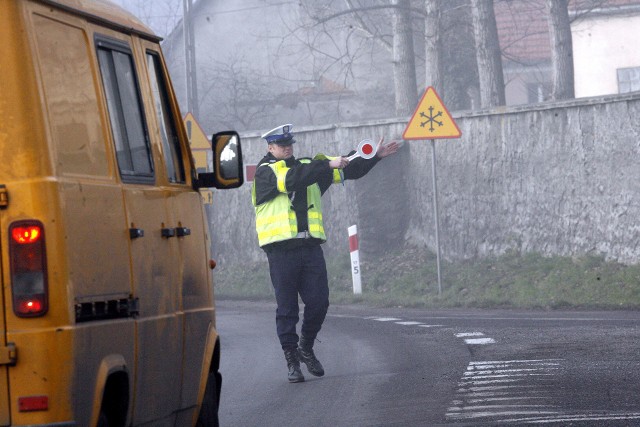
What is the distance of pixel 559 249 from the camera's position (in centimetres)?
2170

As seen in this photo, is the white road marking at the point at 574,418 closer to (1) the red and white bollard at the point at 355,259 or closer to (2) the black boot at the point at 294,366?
(2) the black boot at the point at 294,366

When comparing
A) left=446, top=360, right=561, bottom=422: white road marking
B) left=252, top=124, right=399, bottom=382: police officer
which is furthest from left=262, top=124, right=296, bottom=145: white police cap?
left=446, top=360, right=561, bottom=422: white road marking

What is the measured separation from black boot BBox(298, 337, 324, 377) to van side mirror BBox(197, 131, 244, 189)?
14.2 feet

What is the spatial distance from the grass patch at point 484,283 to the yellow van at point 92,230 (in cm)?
1191

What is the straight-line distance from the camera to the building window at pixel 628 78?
151 ft

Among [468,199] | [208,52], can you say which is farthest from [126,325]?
[208,52]

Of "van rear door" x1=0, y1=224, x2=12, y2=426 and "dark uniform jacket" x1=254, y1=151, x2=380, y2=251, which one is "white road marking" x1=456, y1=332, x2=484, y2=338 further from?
"van rear door" x1=0, y1=224, x2=12, y2=426

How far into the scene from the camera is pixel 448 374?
34.3 feet

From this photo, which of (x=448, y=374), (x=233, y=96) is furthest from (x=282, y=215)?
(x=233, y=96)

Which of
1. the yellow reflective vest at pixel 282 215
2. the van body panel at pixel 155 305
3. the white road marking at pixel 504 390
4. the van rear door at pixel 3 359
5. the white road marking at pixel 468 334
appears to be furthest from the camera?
the white road marking at pixel 468 334

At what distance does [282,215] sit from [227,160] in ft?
13.5

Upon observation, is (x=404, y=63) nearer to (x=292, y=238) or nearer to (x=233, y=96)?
(x=233, y=96)

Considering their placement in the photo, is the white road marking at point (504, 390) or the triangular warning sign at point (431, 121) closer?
the white road marking at point (504, 390)

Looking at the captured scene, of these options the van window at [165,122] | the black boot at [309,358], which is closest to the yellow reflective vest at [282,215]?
the black boot at [309,358]
